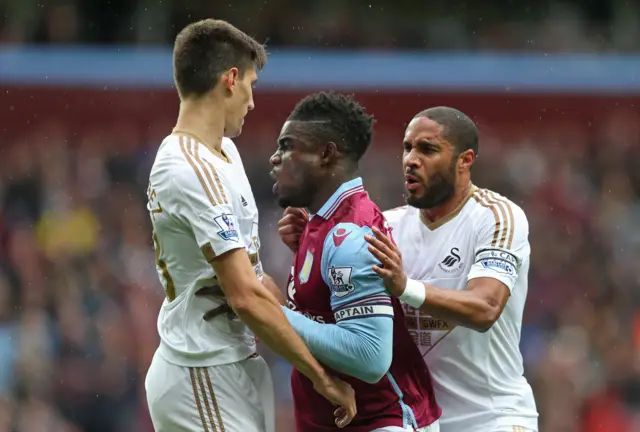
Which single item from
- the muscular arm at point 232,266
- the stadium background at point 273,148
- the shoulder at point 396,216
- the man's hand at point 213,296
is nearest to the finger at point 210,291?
the man's hand at point 213,296

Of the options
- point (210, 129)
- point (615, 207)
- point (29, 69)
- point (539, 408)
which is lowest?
point (539, 408)

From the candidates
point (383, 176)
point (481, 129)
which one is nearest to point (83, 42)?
point (383, 176)

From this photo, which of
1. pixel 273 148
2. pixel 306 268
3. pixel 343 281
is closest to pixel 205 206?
pixel 306 268

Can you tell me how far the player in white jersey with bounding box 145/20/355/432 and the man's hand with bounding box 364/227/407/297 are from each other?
1.40ft

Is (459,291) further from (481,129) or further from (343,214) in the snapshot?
(481,129)

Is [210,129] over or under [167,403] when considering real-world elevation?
over

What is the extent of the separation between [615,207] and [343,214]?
33.5 feet

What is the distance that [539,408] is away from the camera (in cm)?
1158

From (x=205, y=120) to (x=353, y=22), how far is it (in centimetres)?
1080

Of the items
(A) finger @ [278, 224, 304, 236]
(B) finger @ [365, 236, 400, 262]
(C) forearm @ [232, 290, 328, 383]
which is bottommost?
(C) forearm @ [232, 290, 328, 383]

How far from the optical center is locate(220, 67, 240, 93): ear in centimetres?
465

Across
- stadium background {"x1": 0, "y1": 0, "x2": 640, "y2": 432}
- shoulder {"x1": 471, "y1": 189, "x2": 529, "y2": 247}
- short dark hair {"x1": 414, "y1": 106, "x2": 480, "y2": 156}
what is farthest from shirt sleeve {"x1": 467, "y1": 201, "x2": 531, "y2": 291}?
stadium background {"x1": 0, "y1": 0, "x2": 640, "y2": 432}

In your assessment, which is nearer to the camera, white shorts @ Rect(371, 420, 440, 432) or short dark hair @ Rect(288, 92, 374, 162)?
white shorts @ Rect(371, 420, 440, 432)

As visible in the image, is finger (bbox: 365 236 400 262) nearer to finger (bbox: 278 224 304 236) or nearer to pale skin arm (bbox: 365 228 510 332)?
pale skin arm (bbox: 365 228 510 332)
